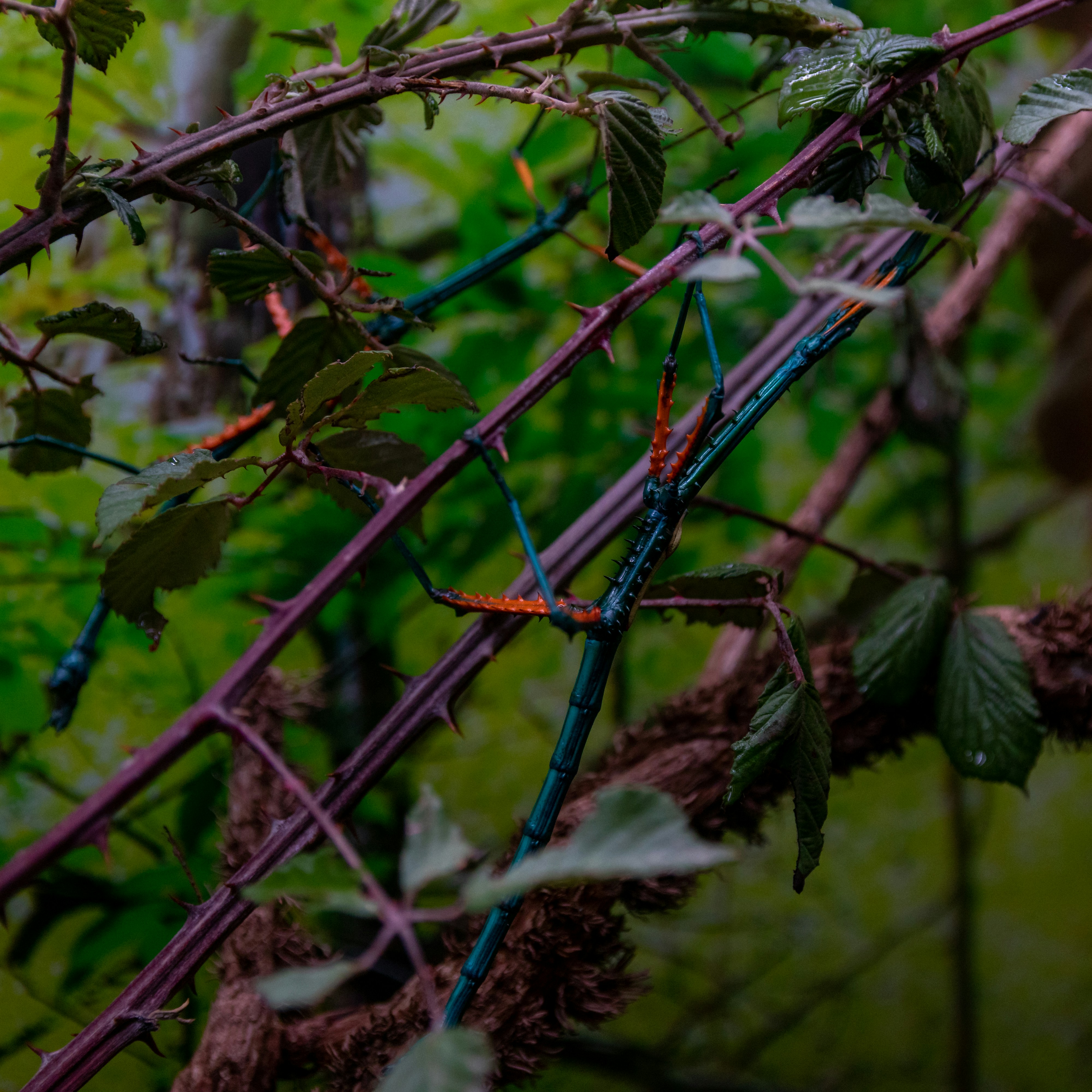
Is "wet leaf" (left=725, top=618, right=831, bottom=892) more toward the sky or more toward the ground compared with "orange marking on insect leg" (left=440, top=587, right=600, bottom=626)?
more toward the ground

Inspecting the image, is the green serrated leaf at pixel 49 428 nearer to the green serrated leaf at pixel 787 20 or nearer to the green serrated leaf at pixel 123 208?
the green serrated leaf at pixel 123 208

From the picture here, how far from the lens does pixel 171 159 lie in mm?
419

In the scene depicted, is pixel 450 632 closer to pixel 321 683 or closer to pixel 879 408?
pixel 321 683

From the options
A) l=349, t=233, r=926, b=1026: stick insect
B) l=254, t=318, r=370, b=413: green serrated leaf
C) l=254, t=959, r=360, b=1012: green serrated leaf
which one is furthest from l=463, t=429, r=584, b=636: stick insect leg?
l=254, t=959, r=360, b=1012: green serrated leaf

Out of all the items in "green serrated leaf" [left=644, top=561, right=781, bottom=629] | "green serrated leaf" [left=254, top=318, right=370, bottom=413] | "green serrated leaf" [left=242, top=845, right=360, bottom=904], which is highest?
"green serrated leaf" [left=254, top=318, right=370, bottom=413]

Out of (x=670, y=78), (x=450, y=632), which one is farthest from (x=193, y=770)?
(x=670, y=78)

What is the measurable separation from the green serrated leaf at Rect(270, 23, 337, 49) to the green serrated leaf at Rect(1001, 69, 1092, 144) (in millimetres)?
412

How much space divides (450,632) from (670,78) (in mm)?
791

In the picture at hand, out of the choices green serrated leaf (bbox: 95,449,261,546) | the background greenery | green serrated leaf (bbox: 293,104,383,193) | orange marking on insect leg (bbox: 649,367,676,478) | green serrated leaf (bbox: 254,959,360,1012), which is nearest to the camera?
green serrated leaf (bbox: 254,959,360,1012)

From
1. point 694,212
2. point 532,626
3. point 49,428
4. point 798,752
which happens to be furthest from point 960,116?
point 532,626

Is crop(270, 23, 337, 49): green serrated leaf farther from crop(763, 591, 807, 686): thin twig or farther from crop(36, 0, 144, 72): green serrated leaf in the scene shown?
crop(763, 591, 807, 686): thin twig

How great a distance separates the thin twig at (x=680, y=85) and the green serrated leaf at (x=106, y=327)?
338mm

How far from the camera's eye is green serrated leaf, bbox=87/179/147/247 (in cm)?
39

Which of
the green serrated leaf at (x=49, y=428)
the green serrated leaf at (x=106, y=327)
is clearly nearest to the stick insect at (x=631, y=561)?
the green serrated leaf at (x=106, y=327)
